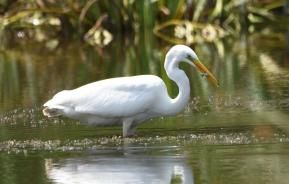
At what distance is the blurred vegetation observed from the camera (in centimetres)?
2638

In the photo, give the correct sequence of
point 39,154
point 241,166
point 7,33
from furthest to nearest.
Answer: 1. point 7,33
2. point 39,154
3. point 241,166

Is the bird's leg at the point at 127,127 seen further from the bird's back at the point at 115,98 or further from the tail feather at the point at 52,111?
the tail feather at the point at 52,111

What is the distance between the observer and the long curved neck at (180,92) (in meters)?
12.1

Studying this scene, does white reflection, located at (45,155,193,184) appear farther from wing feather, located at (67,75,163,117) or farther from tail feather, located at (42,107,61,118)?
tail feather, located at (42,107,61,118)

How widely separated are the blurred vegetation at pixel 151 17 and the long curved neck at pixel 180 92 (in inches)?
501

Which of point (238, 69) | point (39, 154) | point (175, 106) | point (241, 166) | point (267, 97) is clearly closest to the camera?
point (241, 166)

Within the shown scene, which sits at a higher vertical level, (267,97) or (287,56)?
(287,56)

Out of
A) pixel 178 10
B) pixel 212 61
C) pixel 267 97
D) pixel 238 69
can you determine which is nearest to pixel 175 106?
pixel 267 97

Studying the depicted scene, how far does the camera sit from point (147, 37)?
87.8ft

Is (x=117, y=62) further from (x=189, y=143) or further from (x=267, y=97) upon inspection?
(x=189, y=143)

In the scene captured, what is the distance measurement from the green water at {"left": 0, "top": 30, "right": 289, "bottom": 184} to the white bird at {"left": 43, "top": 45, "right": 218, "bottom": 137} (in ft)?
0.75

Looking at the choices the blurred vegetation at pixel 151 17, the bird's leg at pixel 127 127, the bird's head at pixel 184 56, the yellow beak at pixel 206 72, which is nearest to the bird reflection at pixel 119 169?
the bird's leg at pixel 127 127

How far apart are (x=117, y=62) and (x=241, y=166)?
11.8 m

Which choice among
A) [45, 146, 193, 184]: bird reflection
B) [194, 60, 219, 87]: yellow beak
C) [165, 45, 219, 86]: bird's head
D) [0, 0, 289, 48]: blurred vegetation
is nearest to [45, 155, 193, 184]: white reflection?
[45, 146, 193, 184]: bird reflection
